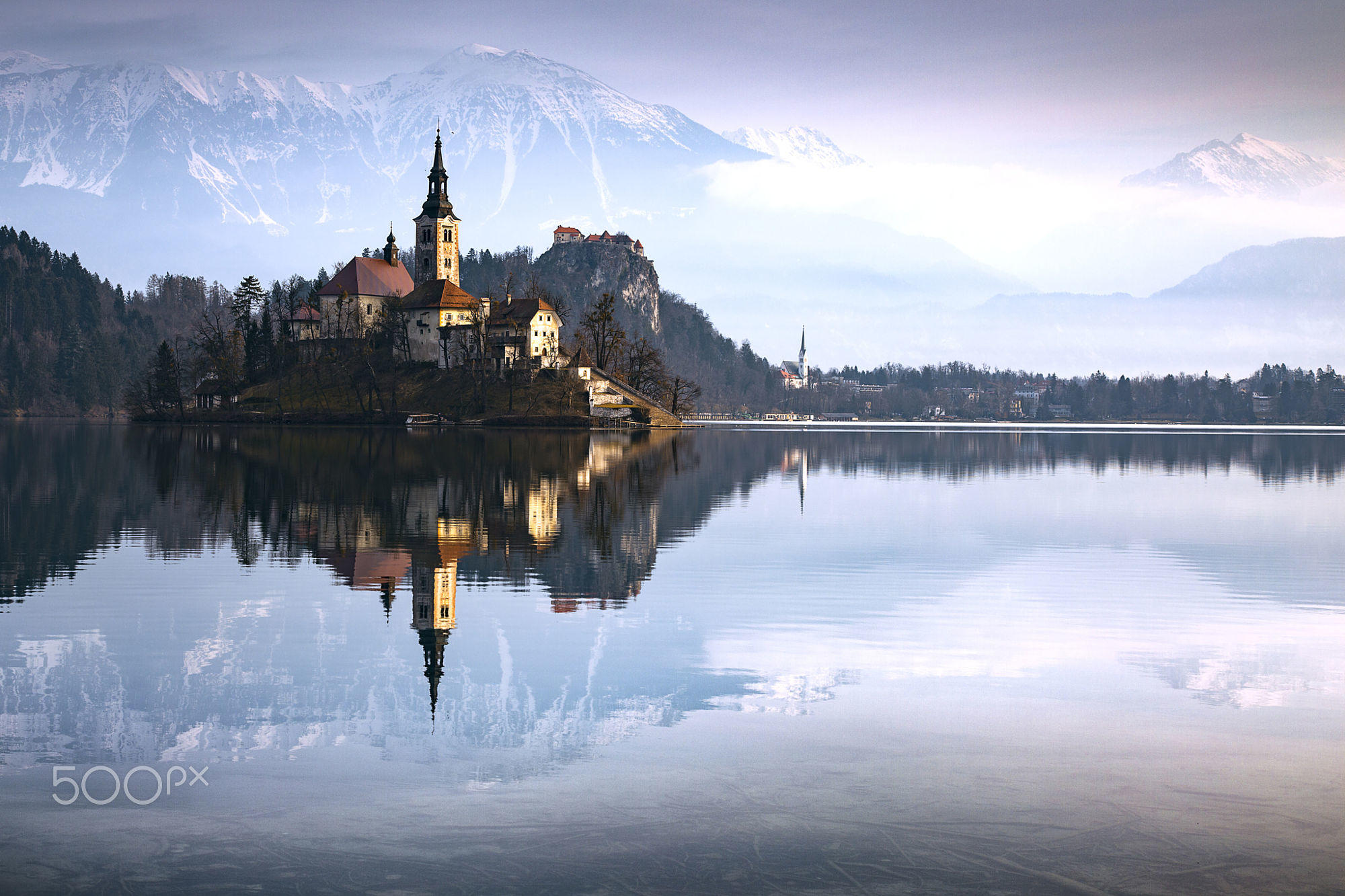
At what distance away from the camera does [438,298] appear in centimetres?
18712

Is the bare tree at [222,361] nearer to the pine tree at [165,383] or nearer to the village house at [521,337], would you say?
the pine tree at [165,383]

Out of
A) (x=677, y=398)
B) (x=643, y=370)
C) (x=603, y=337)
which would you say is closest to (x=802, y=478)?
(x=603, y=337)

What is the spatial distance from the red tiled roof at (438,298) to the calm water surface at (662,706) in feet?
480

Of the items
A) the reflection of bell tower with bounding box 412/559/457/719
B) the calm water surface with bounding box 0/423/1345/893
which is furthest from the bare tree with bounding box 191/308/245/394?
the reflection of bell tower with bounding box 412/559/457/719

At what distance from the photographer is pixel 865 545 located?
39.0 meters

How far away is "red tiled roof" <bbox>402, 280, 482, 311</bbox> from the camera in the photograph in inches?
7355

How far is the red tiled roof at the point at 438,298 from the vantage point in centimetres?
18681

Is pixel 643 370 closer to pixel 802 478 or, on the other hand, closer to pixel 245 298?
pixel 245 298

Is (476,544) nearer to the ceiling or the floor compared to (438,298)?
nearer to the floor

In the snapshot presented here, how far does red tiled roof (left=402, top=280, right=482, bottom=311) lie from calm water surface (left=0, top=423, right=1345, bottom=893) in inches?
5763

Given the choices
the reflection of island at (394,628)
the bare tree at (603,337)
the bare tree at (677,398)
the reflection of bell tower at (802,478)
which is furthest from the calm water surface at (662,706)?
the bare tree at (677,398)

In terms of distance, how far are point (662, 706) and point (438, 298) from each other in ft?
578

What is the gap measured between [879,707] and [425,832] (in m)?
7.80

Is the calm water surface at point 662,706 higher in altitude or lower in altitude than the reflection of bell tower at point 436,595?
lower
